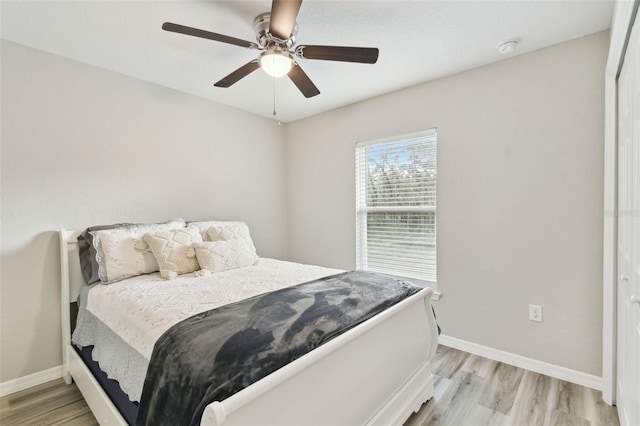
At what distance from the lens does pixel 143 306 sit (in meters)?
1.56

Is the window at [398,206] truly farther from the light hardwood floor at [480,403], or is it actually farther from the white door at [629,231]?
the white door at [629,231]

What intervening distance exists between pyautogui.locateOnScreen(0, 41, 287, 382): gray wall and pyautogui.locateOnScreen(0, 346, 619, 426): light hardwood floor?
322 millimetres

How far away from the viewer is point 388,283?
191cm

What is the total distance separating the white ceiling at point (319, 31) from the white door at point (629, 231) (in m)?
0.63

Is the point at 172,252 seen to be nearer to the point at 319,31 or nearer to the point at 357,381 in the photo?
the point at 357,381

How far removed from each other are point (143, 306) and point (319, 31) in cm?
198

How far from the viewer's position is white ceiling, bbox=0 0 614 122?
1.78 metres

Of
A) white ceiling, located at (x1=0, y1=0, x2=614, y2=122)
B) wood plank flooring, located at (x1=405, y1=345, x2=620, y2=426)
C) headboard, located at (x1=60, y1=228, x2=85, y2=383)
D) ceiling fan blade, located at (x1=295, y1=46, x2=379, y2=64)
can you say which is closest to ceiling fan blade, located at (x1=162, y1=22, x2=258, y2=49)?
white ceiling, located at (x1=0, y1=0, x2=614, y2=122)

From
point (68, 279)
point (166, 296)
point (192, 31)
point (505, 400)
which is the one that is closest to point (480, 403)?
point (505, 400)

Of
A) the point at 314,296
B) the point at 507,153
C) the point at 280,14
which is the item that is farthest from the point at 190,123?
the point at 507,153

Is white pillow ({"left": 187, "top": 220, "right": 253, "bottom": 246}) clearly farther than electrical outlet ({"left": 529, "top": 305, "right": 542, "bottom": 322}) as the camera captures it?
Yes

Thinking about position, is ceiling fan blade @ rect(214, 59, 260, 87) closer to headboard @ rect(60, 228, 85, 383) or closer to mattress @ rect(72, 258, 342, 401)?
mattress @ rect(72, 258, 342, 401)

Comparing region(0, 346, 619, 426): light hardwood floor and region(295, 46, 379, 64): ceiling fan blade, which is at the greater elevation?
region(295, 46, 379, 64): ceiling fan blade

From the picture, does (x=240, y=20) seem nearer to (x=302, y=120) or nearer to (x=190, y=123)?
(x=190, y=123)
